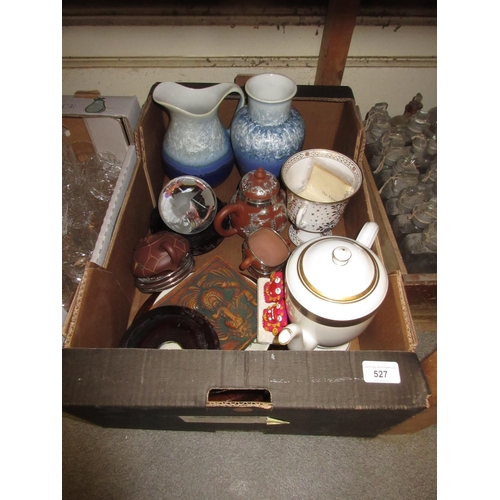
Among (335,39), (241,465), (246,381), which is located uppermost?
(335,39)

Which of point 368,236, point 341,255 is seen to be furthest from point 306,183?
point 341,255

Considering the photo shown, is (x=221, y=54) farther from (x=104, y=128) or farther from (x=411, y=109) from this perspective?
(x=411, y=109)

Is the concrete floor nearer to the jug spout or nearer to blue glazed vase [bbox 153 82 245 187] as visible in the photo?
blue glazed vase [bbox 153 82 245 187]

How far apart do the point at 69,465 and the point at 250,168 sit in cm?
86

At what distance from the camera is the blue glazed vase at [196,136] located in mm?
838

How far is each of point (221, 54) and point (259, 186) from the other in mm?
643

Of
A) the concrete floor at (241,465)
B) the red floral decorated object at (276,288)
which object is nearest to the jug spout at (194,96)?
the red floral decorated object at (276,288)

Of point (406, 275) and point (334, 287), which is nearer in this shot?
point (334, 287)

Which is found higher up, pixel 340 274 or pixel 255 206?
pixel 255 206

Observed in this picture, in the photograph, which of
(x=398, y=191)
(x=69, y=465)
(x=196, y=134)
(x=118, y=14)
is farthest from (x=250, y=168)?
(x=69, y=465)

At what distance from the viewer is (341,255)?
1.69 ft

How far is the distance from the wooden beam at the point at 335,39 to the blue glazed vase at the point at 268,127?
13.3 inches

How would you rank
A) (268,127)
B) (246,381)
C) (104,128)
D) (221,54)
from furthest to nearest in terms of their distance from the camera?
(221,54) < (104,128) < (268,127) < (246,381)

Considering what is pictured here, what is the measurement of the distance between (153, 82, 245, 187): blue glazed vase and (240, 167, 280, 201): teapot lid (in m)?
0.14
